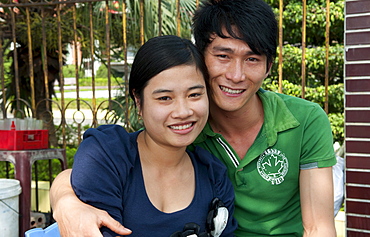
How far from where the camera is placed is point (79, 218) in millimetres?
1638

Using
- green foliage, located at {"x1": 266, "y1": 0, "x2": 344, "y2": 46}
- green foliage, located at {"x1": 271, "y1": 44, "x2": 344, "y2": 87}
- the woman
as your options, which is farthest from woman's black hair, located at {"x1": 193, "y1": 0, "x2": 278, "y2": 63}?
green foliage, located at {"x1": 266, "y1": 0, "x2": 344, "y2": 46}

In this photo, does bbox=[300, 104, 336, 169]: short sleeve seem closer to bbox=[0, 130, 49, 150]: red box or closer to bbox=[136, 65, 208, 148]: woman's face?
bbox=[136, 65, 208, 148]: woman's face

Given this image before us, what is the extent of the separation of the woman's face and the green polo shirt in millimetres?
404

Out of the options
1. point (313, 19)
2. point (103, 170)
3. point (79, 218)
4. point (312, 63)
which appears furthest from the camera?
point (313, 19)

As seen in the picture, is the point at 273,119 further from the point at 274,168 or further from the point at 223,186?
the point at 223,186

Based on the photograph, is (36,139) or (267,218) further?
(36,139)

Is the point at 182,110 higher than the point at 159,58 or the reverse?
the reverse

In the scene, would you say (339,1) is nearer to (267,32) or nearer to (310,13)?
(310,13)

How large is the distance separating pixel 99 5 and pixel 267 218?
5.24 meters

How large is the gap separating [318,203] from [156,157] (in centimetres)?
74

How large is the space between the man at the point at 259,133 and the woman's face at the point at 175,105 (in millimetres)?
209

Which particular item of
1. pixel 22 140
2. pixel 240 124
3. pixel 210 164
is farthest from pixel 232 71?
pixel 22 140

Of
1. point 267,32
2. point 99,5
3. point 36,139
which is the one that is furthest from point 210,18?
point 99,5

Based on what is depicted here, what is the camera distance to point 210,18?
6.82 ft
